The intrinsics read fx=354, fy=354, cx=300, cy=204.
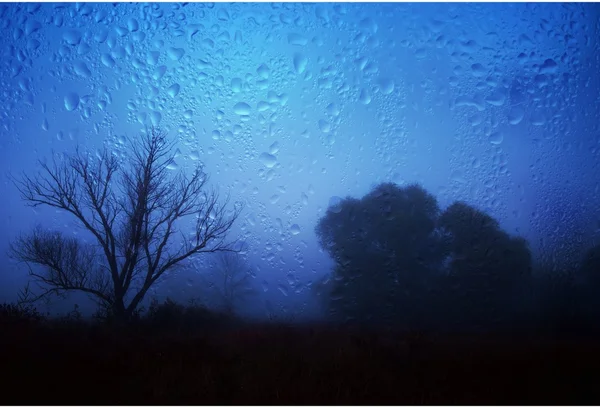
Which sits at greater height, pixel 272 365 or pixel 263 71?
pixel 263 71

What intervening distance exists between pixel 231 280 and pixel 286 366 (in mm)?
1015

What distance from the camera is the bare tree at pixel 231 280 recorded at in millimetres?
3691

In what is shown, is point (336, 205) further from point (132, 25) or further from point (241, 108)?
point (132, 25)

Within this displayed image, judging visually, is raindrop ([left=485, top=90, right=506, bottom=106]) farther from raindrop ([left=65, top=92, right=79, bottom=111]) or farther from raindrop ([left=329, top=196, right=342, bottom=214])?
raindrop ([left=65, top=92, right=79, bottom=111])

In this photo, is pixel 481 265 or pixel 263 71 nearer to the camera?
pixel 481 265

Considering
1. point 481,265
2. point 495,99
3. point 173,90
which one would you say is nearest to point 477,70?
point 495,99

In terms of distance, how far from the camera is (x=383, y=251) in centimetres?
374

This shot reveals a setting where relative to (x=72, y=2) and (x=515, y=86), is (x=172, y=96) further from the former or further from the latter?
(x=515, y=86)

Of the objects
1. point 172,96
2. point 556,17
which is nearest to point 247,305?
point 172,96

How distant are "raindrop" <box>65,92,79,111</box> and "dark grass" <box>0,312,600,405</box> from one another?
2364 millimetres

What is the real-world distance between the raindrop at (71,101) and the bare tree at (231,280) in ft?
7.86

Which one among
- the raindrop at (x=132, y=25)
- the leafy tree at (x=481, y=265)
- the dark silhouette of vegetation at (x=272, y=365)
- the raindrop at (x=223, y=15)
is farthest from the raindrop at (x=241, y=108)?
the leafy tree at (x=481, y=265)

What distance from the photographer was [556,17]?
4145 mm

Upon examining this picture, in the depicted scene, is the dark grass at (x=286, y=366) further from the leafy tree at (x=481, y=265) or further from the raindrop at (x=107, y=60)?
the raindrop at (x=107, y=60)
